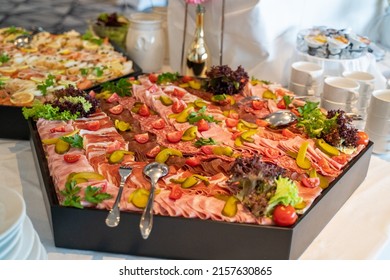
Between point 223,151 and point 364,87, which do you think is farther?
point 364,87

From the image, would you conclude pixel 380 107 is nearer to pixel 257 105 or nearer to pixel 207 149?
pixel 257 105

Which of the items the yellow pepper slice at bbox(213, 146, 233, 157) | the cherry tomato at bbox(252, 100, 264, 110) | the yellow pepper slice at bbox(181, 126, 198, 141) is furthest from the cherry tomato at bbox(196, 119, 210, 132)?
the cherry tomato at bbox(252, 100, 264, 110)

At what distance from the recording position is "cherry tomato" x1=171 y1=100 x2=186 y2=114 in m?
1.55

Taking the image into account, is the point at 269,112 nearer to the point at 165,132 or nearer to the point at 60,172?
the point at 165,132

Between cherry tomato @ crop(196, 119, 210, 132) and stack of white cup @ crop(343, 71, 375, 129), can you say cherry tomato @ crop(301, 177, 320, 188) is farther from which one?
stack of white cup @ crop(343, 71, 375, 129)

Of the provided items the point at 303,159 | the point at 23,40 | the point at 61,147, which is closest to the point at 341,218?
the point at 303,159

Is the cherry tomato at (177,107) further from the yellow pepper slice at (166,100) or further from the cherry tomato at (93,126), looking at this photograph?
the cherry tomato at (93,126)

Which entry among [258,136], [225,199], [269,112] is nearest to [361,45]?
[269,112]

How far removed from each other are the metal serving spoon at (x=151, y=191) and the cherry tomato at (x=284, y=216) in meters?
0.25

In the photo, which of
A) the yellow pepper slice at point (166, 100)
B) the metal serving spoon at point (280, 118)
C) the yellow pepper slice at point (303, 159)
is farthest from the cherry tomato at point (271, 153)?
the yellow pepper slice at point (166, 100)

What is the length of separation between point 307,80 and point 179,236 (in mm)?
903

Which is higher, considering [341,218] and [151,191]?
[151,191]

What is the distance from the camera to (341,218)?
1264 mm

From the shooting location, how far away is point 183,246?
1.08m
